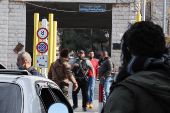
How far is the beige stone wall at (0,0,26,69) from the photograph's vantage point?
66.1 ft

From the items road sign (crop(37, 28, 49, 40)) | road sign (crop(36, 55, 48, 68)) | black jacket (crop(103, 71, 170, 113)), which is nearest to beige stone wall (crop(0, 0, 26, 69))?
road sign (crop(37, 28, 49, 40))

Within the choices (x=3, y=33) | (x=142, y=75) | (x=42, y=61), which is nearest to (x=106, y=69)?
(x=42, y=61)

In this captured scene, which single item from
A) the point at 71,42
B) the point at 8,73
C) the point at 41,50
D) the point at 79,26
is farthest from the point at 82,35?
the point at 8,73

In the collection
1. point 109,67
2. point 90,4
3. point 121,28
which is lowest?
point 109,67

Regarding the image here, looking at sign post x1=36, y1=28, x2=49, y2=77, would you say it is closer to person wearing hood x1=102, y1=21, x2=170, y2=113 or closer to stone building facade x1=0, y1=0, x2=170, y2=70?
stone building facade x1=0, y1=0, x2=170, y2=70

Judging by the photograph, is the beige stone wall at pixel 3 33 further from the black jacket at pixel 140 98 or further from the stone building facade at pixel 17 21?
the black jacket at pixel 140 98

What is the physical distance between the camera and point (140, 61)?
74.1 inches

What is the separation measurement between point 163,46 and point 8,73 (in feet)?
5.18

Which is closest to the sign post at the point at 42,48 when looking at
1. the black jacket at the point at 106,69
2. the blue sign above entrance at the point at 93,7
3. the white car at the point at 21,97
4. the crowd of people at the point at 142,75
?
the black jacket at the point at 106,69

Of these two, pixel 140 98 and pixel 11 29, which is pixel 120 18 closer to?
pixel 11 29

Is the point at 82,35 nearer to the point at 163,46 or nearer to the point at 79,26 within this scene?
the point at 79,26

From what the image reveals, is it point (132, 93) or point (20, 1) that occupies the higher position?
point (20, 1)

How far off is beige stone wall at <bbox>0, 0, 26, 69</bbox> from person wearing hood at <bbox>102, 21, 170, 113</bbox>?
60.9 ft

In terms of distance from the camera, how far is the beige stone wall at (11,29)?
20156 millimetres
